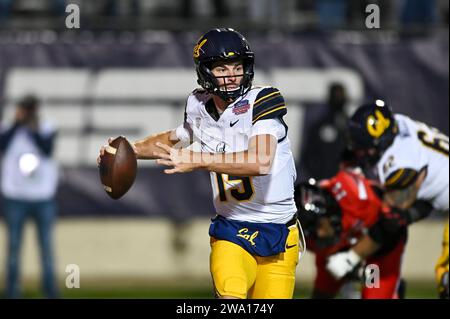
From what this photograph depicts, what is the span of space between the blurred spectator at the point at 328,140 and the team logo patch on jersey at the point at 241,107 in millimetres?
5119

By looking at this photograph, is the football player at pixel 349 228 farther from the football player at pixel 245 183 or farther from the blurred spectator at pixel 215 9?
the blurred spectator at pixel 215 9

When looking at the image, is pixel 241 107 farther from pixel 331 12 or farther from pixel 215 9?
pixel 331 12

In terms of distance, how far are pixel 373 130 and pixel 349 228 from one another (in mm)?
799

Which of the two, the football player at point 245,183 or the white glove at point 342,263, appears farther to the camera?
the white glove at point 342,263

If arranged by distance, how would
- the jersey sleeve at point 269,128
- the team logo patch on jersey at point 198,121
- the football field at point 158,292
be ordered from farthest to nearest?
the football field at point 158,292, the team logo patch on jersey at point 198,121, the jersey sleeve at point 269,128

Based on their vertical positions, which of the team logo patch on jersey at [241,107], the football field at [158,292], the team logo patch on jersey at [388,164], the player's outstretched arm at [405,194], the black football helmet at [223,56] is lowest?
the football field at [158,292]

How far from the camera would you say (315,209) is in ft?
24.5

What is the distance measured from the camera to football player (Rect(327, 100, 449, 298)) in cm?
731

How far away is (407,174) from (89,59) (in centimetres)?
497

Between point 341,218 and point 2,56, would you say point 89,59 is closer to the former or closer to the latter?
point 2,56

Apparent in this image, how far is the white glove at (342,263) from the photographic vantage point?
7.29 m

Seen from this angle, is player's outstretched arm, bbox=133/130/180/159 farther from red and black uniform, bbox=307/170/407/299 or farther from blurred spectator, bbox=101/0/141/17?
blurred spectator, bbox=101/0/141/17

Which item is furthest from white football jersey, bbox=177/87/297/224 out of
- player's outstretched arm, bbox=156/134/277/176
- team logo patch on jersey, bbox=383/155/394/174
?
team logo patch on jersey, bbox=383/155/394/174

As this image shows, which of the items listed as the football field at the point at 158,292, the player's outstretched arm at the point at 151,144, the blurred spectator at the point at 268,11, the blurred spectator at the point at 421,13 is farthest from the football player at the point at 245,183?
the blurred spectator at the point at 421,13
